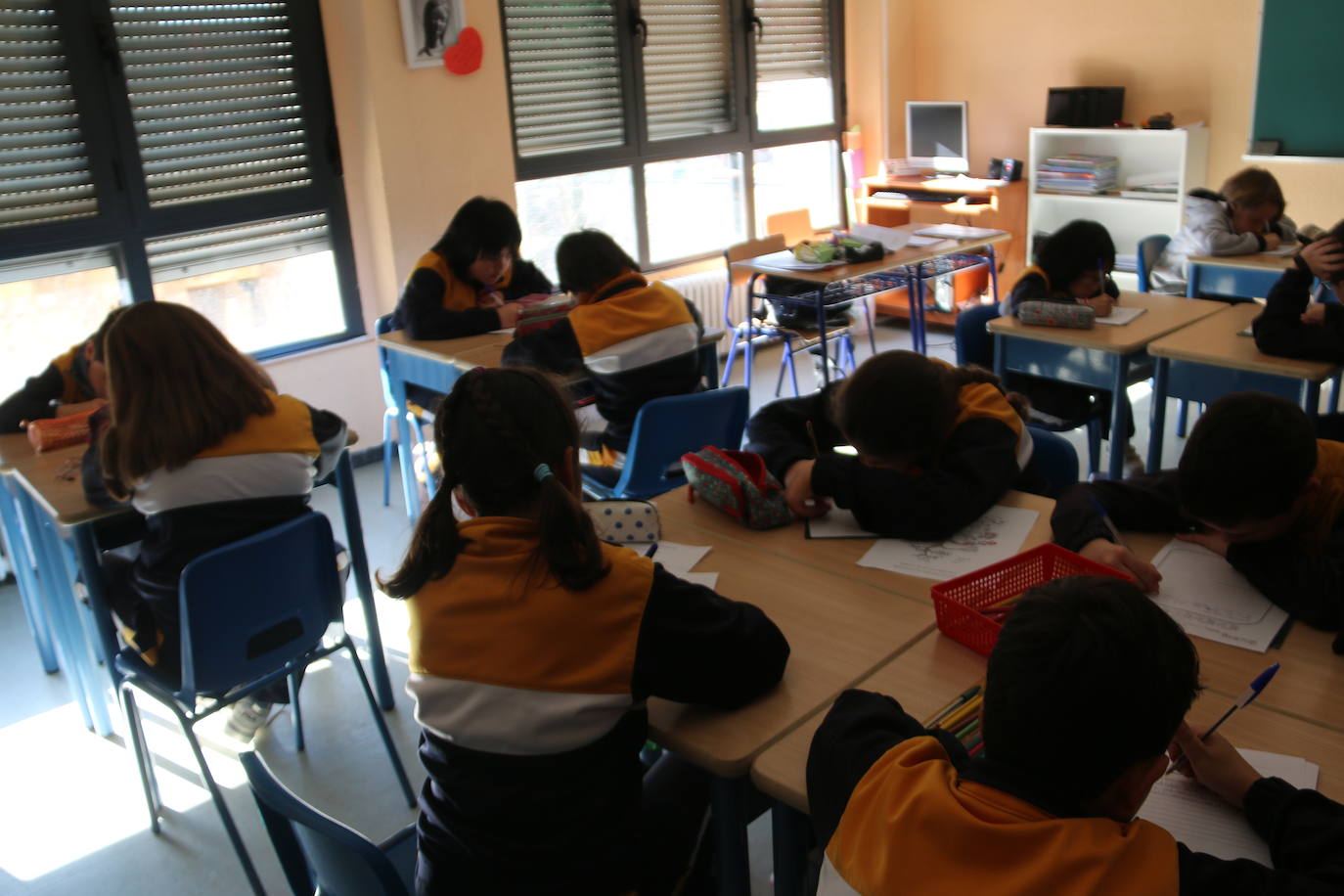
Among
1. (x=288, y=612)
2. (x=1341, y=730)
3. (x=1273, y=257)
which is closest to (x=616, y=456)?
(x=288, y=612)

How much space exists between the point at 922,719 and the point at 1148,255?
13.6 feet

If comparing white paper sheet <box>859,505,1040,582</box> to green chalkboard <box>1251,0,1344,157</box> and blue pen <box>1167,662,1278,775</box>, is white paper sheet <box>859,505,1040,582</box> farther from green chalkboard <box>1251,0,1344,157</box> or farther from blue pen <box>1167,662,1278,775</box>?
green chalkboard <box>1251,0,1344,157</box>

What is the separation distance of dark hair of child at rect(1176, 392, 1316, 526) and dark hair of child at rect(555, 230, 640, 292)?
6.19 feet

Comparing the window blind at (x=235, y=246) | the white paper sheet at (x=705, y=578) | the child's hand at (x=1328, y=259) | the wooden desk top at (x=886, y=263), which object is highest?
the window blind at (x=235, y=246)

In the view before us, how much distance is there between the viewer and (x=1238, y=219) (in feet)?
15.1

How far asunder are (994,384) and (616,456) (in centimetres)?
140

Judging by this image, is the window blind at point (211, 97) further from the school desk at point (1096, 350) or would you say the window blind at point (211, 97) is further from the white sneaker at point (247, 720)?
the school desk at point (1096, 350)

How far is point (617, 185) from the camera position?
18.5 ft

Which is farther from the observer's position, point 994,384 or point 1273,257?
point 1273,257

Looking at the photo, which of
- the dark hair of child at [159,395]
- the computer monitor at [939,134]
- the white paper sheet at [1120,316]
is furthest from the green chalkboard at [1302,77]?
the dark hair of child at [159,395]

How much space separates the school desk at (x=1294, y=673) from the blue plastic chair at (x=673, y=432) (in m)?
1.50

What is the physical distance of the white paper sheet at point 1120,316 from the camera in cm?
370

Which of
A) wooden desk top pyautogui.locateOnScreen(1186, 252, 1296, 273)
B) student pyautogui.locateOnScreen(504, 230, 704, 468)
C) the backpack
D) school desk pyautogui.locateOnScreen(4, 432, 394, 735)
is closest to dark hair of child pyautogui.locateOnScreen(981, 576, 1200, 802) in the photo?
the backpack

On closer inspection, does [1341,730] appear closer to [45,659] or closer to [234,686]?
[234,686]
